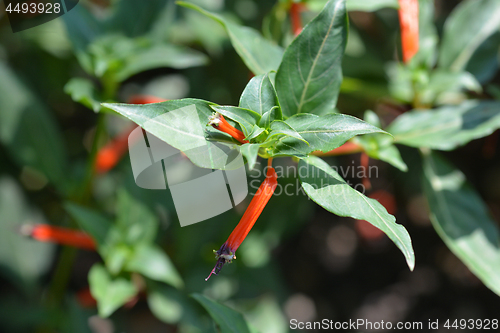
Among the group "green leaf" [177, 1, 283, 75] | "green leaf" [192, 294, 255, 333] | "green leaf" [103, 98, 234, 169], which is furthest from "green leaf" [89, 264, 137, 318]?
"green leaf" [177, 1, 283, 75]

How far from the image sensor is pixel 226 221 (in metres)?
1.39

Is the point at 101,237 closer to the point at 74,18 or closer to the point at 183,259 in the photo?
the point at 183,259

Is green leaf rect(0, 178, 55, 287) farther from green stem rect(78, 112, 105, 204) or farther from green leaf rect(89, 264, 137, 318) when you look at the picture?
green leaf rect(89, 264, 137, 318)

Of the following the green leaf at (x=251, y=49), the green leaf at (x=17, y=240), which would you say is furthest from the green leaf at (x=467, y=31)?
the green leaf at (x=17, y=240)

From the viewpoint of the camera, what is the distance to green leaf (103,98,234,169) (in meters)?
0.57

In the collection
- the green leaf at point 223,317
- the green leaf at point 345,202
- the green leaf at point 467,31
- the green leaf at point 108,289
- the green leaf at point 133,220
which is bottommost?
the green leaf at point 108,289

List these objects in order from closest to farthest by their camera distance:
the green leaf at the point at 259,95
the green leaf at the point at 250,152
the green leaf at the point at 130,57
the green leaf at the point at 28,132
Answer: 1. the green leaf at the point at 250,152
2. the green leaf at the point at 259,95
3. the green leaf at the point at 130,57
4. the green leaf at the point at 28,132

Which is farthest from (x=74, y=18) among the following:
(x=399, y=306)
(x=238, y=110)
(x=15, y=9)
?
(x=399, y=306)

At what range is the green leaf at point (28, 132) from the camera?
127 cm

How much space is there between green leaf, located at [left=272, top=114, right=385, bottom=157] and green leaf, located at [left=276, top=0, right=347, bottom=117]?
0.10 m

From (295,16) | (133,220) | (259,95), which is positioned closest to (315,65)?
(259,95)

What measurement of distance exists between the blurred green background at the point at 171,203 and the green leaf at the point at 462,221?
0.61 ft

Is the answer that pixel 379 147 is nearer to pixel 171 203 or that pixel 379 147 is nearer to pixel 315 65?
pixel 315 65

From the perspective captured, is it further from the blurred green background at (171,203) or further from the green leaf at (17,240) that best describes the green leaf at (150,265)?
the green leaf at (17,240)
